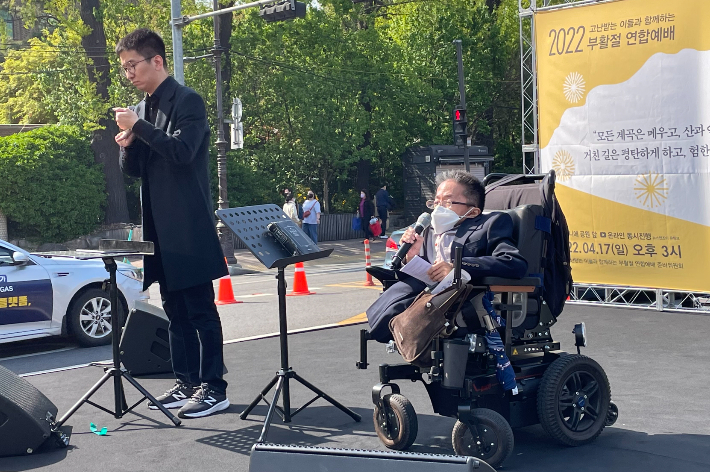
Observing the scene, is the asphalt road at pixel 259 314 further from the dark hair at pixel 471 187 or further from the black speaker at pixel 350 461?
the black speaker at pixel 350 461

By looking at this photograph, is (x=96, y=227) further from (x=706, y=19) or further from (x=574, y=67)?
(x=706, y=19)

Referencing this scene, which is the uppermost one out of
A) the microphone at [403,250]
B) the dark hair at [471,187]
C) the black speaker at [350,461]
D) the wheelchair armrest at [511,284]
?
the dark hair at [471,187]

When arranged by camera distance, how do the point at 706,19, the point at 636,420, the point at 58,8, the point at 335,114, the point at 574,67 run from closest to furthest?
the point at 636,420 < the point at 706,19 < the point at 574,67 < the point at 58,8 < the point at 335,114

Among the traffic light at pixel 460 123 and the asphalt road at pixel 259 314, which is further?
the traffic light at pixel 460 123

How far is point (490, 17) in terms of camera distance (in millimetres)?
37156

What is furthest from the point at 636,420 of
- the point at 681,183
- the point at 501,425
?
the point at 681,183

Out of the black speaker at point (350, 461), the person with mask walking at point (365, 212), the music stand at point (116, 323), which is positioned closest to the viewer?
the black speaker at point (350, 461)

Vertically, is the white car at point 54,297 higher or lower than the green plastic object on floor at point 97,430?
higher

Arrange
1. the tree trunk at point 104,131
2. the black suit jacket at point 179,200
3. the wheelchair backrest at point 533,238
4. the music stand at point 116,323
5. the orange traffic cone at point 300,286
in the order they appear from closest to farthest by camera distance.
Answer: the wheelchair backrest at point 533,238 < the music stand at point 116,323 < the black suit jacket at point 179,200 < the orange traffic cone at point 300,286 < the tree trunk at point 104,131

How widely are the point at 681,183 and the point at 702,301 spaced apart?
1454mm

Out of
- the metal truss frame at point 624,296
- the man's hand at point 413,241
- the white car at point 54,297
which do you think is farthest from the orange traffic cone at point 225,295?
the man's hand at point 413,241

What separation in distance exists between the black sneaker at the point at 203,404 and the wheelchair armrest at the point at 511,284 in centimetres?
212

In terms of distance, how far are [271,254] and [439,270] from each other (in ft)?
3.74

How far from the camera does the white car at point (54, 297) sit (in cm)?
873
